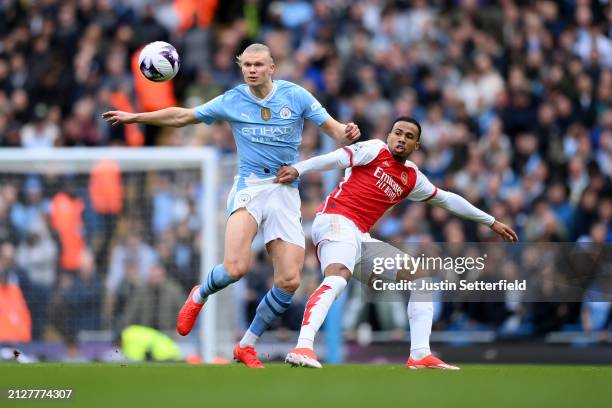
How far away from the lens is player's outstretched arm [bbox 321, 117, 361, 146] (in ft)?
35.9

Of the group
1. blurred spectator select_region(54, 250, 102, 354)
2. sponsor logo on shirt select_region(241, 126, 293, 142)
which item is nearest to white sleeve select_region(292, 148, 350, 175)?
sponsor logo on shirt select_region(241, 126, 293, 142)

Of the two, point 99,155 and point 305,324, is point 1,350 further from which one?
point 305,324

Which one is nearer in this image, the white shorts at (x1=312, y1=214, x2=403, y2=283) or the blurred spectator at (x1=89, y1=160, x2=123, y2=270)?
the white shorts at (x1=312, y1=214, x2=403, y2=283)

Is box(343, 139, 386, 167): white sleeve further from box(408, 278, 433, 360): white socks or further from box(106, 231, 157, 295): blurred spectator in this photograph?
box(106, 231, 157, 295): blurred spectator

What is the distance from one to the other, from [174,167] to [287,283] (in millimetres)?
6232

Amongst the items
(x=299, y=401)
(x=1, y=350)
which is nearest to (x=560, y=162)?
(x=1, y=350)

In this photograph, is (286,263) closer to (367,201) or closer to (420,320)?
(367,201)

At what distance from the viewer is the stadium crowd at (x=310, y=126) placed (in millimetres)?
17016

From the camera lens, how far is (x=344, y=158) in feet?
36.5

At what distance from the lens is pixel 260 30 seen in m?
21.8

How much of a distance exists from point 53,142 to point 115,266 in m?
3.17

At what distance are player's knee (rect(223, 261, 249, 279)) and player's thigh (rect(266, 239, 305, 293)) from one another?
1.00 ft

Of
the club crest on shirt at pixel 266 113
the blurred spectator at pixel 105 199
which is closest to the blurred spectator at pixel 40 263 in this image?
the blurred spectator at pixel 105 199

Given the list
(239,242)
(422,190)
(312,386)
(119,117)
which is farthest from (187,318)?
(312,386)
